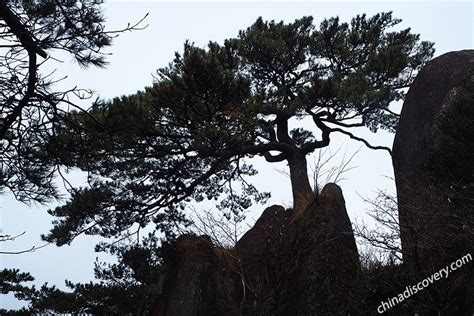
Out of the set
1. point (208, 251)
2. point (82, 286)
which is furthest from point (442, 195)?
point (82, 286)

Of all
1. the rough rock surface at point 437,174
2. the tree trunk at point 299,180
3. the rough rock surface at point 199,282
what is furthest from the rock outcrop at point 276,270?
the rough rock surface at point 437,174

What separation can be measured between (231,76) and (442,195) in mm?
3984

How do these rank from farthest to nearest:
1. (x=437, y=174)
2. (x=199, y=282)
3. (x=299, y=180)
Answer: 1. (x=299, y=180)
2. (x=199, y=282)
3. (x=437, y=174)

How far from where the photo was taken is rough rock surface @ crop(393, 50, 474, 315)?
584 cm

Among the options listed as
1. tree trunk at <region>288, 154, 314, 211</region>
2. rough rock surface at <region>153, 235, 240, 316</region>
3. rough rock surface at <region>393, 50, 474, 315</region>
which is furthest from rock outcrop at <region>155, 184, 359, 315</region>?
rough rock surface at <region>393, 50, 474, 315</region>

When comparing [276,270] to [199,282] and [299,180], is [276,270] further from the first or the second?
[299,180]

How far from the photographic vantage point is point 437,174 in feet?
20.2

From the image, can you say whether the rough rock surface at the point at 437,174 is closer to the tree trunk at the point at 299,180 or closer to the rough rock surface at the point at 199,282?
the tree trunk at the point at 299,180

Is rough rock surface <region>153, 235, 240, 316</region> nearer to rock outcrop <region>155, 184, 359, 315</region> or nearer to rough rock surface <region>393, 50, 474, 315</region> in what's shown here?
rock outcrop <region>155, 184, 359, 315</region>

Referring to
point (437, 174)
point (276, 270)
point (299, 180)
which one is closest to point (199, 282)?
point (276, 270)

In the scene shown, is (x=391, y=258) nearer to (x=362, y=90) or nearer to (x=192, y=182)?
(x=362, y=90)

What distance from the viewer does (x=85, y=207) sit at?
8.98 metres

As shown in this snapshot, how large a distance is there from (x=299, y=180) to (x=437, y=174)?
458 cm

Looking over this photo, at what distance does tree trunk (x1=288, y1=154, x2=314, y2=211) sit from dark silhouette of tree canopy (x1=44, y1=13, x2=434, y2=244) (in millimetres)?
26
